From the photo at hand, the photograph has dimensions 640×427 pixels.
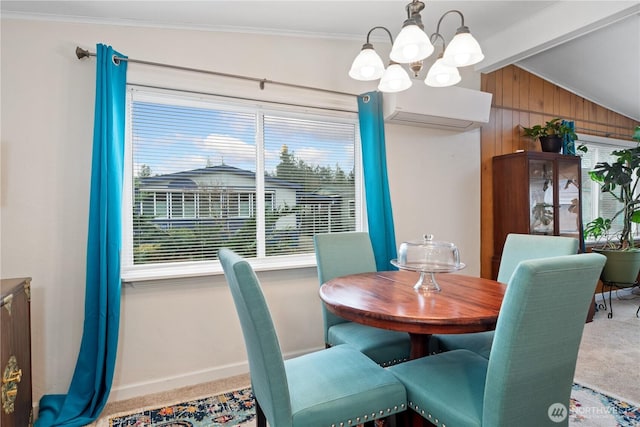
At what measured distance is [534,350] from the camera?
3.48 ft

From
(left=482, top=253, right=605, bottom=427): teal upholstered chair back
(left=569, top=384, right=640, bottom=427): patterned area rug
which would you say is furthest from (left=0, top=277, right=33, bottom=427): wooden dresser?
(left=569, top=384, right=640, bottom=427): patterned area rug

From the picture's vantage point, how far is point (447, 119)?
298cm

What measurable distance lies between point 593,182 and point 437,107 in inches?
129

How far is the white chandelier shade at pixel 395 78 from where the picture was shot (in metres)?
1.86

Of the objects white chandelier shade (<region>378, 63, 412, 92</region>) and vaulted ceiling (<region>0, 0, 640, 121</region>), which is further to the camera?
vaulted ceiling (<region>0, 0, 640, 121</region>)

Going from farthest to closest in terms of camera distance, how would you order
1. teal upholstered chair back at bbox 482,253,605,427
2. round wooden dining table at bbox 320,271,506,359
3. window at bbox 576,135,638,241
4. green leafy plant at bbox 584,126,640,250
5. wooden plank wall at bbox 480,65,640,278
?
window at bbox 576,135,638,241 < green leafy plant at bbox 584,126,640,250 < wooden plank wall at bbox 480,65,640,278 < round wooden dining table at bbox 320,271,506,359 < teal upholstered chair back at bbox 482,253,605,427

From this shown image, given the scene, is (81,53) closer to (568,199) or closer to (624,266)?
(568,199)

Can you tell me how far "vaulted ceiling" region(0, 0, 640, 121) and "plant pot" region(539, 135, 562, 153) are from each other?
0.85 meters

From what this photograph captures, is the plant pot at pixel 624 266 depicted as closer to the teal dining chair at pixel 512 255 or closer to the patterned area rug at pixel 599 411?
the patterned area rug at pixel 599 411

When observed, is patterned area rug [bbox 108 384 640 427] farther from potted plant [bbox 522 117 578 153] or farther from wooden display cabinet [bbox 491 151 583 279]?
potted plant [bbox 522 117 578 153]

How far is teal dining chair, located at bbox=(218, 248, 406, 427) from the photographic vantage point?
1.14 meters

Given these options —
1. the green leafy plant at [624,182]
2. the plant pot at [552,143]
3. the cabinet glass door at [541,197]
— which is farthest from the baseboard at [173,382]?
the green leafy plant at [624,182]

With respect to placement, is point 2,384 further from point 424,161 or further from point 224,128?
point 424,161

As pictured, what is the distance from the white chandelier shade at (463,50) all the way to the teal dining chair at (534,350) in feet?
3.33
